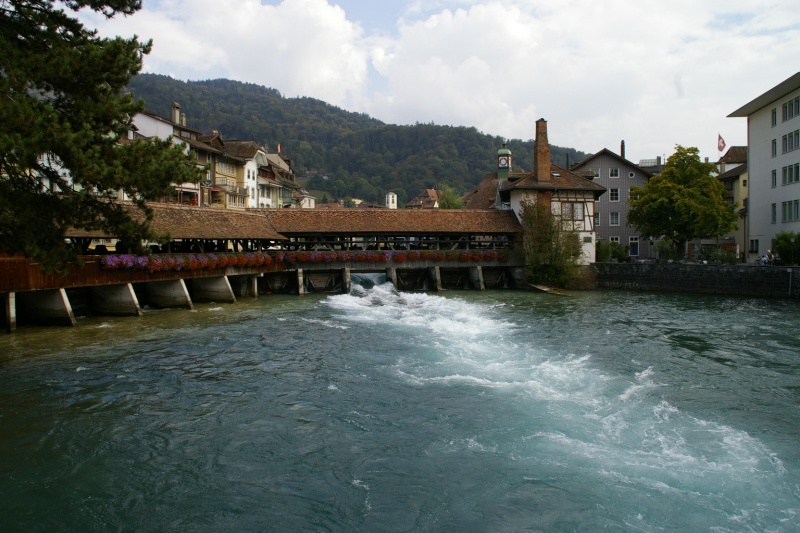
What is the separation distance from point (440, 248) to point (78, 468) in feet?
87.6

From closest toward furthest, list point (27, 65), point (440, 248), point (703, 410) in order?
1. point (27, 65)
2. point (703, 410)
3. point (440, 248)

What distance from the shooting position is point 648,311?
22.6 metres

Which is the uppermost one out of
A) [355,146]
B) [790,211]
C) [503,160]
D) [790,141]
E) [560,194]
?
[355,146]

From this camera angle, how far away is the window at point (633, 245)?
4475 centimetres

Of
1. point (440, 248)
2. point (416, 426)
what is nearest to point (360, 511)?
point (416, 426)

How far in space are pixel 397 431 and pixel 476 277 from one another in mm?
23167

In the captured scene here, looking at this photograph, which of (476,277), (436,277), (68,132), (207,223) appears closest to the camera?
(68,132)

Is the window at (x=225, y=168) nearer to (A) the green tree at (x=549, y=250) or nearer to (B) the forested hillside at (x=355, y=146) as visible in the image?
(A) the green tree at (x=549, y=250)

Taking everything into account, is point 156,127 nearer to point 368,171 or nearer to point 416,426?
point 416,426

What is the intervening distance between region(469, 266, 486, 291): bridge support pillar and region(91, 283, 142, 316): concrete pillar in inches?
658

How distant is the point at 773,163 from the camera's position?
3247 cm

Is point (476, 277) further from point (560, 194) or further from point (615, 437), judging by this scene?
point (615, 437)

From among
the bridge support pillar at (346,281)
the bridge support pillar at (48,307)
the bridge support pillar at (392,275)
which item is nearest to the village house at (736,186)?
the bridge support pillar at (392,275)

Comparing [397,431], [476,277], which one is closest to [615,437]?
[397,431]
